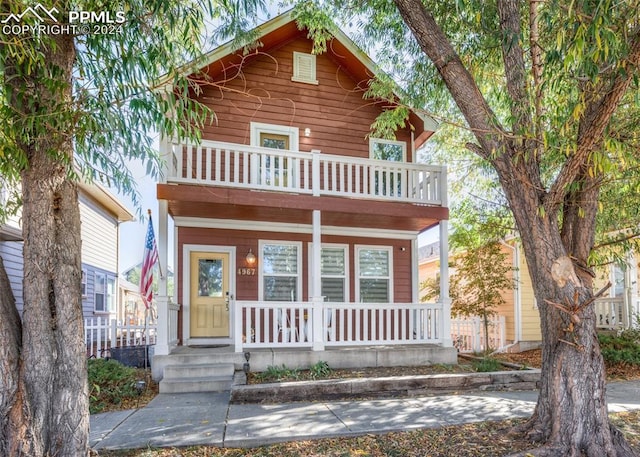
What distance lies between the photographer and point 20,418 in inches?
124

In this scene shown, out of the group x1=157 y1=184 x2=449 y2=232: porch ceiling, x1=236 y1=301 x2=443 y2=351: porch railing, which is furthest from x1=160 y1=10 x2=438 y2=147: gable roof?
x1=236 y1=301 x2=443 y2=351: porch railing

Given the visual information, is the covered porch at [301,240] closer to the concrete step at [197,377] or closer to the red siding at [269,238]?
the red siding at [269,238]

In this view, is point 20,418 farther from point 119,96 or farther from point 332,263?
point 332,263

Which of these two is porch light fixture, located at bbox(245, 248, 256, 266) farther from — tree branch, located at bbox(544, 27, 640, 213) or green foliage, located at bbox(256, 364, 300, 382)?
tree branch, located at bbox(544, 27, 640, 213)

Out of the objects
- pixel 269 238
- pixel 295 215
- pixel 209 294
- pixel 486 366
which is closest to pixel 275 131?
pixel 295 215

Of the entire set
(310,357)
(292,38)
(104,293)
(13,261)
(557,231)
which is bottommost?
(310,357)

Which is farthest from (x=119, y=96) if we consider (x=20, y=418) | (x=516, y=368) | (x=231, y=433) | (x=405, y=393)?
(x=516, y=368)

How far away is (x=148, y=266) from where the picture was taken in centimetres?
796

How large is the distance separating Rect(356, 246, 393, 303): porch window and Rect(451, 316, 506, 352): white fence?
2023mm

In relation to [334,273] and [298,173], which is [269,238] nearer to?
[334,273]

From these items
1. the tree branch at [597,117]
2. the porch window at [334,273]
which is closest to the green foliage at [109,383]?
the porch window at [334,273]

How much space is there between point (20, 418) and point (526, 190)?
4991mm

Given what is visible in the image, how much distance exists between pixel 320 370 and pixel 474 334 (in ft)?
15.9

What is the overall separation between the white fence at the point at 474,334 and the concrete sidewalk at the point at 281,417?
3689 millimetres
